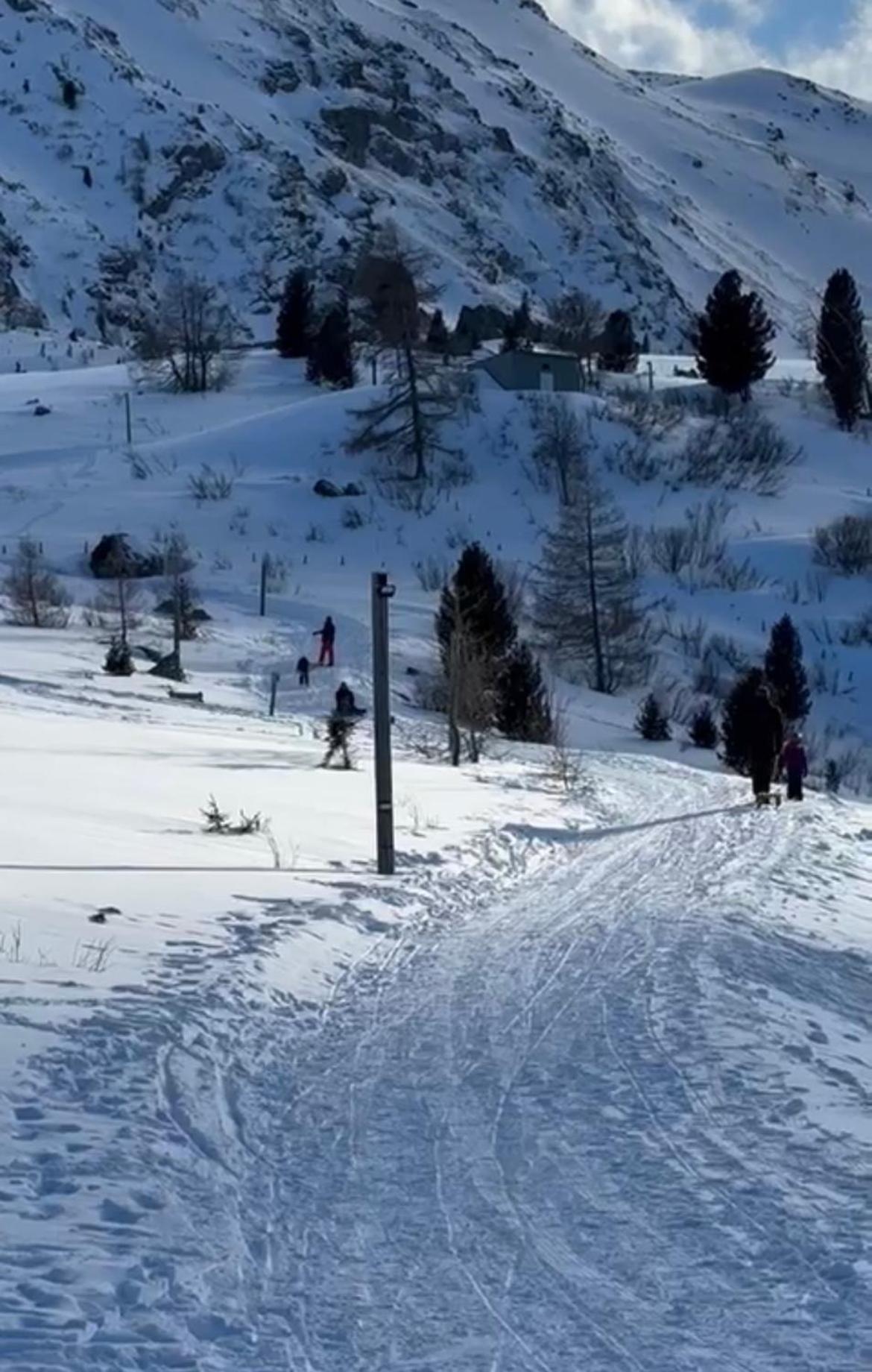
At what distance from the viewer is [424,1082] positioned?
776 cm

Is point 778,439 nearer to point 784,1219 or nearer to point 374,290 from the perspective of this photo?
point 374,290

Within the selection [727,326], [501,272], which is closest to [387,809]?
[727,326]

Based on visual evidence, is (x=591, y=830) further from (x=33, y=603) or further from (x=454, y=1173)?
(x=33, y=603)

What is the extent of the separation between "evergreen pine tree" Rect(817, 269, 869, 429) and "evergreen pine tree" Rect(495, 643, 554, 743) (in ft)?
147

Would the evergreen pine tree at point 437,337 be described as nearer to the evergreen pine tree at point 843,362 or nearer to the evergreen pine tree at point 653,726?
the evergreen pine tree at point 843,362

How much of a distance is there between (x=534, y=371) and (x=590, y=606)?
28.6 m

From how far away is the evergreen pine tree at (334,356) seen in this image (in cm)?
8594

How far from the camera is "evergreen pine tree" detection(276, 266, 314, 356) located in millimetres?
94188

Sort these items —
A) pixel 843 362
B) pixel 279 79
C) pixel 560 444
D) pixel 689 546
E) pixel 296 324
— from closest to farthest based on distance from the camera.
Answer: pixel 689 546, pixel 560 444, pixel 843 362, pixel 296 324, pixel 279 79

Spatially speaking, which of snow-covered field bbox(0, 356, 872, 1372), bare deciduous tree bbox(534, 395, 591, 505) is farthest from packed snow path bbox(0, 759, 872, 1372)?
bare deciduous tree bbox(534, 395, 591, 505)

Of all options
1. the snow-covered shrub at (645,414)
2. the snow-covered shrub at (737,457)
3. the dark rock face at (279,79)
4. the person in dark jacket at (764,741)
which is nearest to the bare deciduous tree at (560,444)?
the snow-covered shrub at (645,414)

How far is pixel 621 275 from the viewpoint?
175750 millimetres

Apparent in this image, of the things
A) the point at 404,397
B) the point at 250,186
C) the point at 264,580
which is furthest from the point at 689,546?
the point at 250,186

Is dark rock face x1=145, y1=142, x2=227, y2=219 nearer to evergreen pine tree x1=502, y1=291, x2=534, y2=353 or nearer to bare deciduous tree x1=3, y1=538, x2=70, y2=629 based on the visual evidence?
evergreen pine tree x1=502, y1=291, x2=534, y2=353
